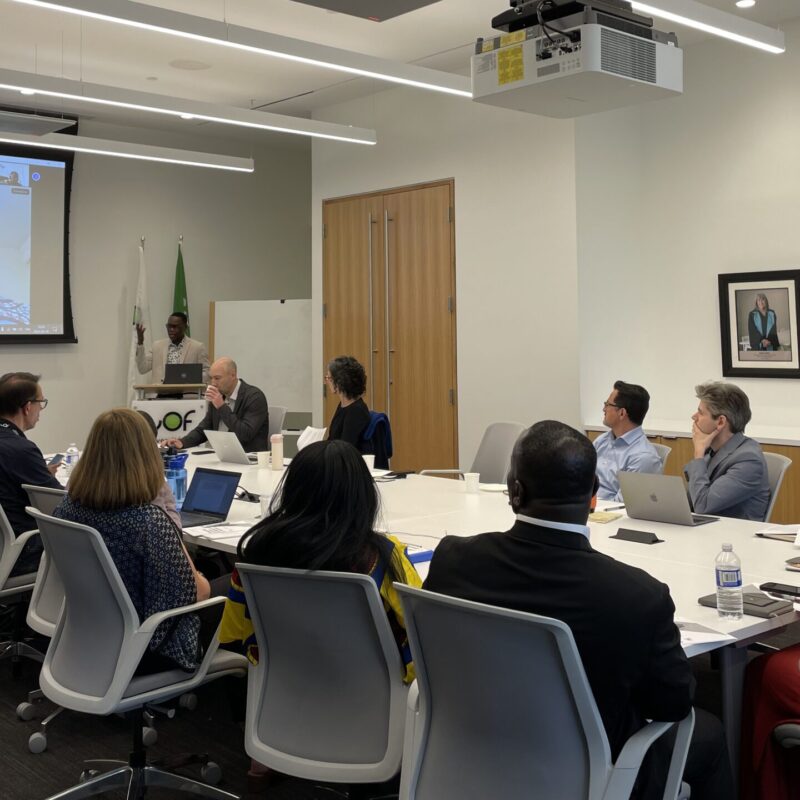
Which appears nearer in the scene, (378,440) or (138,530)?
(138,530)

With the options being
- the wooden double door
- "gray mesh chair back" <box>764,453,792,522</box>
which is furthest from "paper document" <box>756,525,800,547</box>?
the wooden double door

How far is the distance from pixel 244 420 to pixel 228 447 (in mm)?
750

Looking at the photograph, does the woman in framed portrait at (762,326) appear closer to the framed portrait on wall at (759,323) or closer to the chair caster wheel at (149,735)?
the framed portrait on wall at (759,323)

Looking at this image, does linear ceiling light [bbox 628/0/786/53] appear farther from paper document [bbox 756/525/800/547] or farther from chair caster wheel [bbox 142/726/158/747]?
chair caster wheel [bbox 142/726/158/747]

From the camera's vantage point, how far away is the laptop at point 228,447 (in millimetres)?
5801

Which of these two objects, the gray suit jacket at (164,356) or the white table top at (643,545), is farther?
the gray suit jacket at (164,356)

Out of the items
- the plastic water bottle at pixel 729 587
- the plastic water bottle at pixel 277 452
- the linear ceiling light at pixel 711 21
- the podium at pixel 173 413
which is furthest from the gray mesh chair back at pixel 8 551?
Result: the linear ceiling light at pixel 711 21

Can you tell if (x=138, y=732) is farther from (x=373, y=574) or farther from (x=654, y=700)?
(x=654, y=700)

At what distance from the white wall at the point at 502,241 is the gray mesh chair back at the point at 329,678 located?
4836 millimetres

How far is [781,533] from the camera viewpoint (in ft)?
12.0

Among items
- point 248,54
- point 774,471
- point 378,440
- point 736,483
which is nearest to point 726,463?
point 736,483

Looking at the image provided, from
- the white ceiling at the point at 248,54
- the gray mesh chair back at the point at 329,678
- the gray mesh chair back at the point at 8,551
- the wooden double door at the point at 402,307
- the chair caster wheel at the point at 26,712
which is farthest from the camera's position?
the wooden double door at the point at 402,307

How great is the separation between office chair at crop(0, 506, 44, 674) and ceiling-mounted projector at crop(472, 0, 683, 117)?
2584 mm

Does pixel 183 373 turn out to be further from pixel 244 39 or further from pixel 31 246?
pixel 244 39
